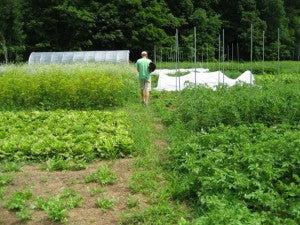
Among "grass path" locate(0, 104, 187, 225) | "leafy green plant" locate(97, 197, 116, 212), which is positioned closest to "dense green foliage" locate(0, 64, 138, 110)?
"grass path" locate(0, 104, 187, 225)

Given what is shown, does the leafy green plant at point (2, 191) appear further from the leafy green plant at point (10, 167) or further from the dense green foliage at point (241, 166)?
the dense green foliage at point (241, 166)

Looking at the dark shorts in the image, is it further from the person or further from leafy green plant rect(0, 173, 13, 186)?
leafy green plant rect(0, 173, 13, 186)

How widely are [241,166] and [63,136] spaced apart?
374 cm

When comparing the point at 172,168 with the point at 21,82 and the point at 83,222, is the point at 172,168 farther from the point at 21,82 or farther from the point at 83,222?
the point at 21,82

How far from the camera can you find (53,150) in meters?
7.35

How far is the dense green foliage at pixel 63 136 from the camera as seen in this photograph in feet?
24.0

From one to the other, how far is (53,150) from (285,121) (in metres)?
4.31

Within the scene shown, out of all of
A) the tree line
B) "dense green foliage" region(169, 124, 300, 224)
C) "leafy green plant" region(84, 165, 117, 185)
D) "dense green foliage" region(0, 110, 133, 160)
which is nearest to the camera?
"dense green foliage" region(169, 124, 300, 224)

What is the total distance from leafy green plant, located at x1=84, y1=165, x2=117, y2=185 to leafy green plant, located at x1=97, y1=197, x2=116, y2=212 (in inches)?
25.1

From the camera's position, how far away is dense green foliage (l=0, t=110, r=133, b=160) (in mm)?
7309

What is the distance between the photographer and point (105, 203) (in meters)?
5.23

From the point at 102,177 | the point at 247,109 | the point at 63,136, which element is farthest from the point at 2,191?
the point at 247,109

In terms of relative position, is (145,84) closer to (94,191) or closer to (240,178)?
(94,191)

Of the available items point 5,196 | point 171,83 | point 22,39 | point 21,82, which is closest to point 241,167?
point 5,196
